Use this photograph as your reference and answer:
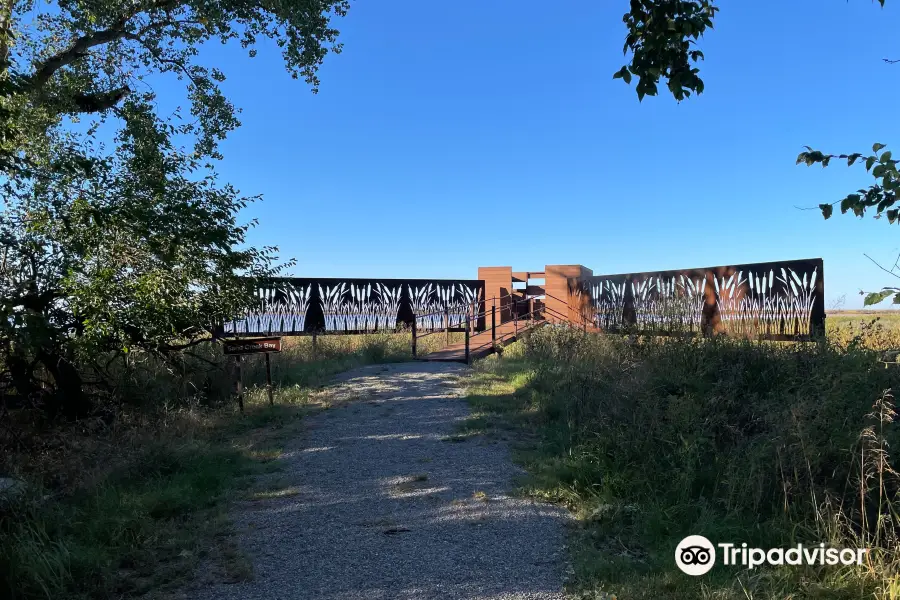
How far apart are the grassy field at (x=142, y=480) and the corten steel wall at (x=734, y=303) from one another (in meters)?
7.17

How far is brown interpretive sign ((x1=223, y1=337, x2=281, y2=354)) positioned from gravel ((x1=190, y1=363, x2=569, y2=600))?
188 centimetres

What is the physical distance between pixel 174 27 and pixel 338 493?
10.1 m

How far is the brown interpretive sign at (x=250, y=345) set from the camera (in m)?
8.19

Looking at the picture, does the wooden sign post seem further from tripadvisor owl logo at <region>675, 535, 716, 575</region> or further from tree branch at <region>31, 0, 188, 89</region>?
tripadvisor owl logo at <region>675, 535, 716, 575</region>

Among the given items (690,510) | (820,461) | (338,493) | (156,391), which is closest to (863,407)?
(820,461)

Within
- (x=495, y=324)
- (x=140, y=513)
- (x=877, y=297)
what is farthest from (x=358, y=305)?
(x=877, y=297)

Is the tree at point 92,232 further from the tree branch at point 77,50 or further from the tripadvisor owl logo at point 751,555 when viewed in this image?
the tripadvisor owl logo at point 751,555

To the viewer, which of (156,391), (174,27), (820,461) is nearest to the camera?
(820,461)

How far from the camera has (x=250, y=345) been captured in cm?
864

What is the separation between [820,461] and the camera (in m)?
3.81

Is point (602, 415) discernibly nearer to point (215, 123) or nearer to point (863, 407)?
point (863, 407)

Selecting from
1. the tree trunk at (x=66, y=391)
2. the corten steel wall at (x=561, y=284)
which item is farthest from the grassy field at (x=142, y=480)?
the corten steel wall at (x=561, y=284)

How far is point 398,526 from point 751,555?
2.48m

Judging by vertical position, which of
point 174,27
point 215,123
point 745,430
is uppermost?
point 174,27
